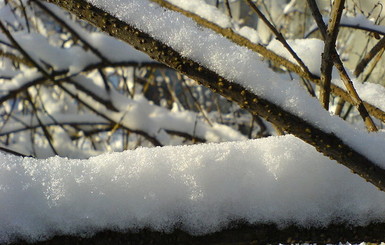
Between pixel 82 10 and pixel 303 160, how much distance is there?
327 mm

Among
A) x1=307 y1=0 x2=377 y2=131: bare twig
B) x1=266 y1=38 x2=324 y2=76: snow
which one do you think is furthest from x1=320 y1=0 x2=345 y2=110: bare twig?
x1=266 y1=38 x2=324 y2=76: snow

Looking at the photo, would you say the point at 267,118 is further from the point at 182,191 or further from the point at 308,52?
the point at 308,52

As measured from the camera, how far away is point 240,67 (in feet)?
1.67

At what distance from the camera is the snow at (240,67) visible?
0.49 meters

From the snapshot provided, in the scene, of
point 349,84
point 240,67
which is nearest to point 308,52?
point 349,84

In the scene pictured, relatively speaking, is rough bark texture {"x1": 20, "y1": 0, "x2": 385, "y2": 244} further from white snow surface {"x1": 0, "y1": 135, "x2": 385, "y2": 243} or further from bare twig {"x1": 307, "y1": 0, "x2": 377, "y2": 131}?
bare twig {"x1": 307, "y1": 0, "x2": 377, "y2": 131}

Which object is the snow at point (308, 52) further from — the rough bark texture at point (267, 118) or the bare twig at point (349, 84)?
the rough bark texture at point (267, 118)

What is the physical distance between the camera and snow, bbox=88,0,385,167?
0.49 metres

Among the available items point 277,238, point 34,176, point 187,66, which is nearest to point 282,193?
point 277,238

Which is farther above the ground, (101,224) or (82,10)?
(82,10)

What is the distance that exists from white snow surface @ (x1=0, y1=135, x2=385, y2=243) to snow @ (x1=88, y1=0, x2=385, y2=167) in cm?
5

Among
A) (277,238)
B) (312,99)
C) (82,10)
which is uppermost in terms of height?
(82,10)

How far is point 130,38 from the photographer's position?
1.67 ft

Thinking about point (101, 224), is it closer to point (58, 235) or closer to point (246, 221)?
point (58, 235)
